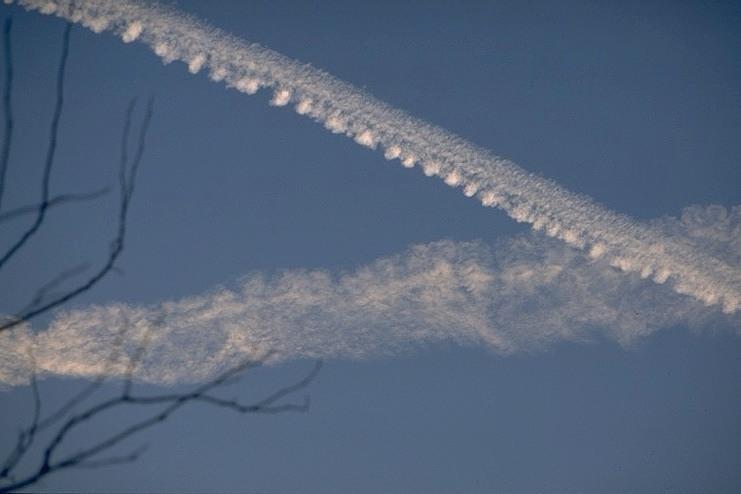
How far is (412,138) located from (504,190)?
1.28 m

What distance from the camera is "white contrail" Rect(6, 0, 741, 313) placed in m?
7.31

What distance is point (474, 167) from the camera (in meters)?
7.36

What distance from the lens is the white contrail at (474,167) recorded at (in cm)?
731

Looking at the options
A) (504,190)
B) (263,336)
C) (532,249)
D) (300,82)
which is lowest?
(263,336)

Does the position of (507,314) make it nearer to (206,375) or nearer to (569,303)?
(569,303)

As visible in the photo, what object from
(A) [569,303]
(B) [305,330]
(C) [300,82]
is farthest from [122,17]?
(A) [569,303]

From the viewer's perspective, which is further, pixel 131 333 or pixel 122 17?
pixel 131 333

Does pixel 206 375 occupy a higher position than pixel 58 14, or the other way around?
pixel 58 14

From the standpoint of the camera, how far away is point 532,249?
7.49 metres

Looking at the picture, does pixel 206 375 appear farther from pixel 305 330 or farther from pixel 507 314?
pixel 507 314

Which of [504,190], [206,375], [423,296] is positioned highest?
[504,190]

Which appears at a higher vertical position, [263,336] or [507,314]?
[507,314]

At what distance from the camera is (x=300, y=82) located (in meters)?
7.36

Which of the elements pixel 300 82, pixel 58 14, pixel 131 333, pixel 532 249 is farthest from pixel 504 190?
pixel 58 14
